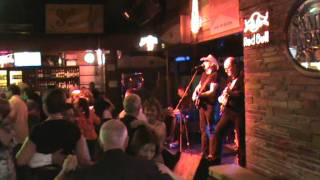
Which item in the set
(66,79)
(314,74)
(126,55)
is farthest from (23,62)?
(314,74)

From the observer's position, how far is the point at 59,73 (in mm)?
16016

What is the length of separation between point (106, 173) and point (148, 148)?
0.65 meters

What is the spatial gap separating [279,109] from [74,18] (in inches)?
382

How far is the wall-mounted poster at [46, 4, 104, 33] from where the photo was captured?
1419 centimetres

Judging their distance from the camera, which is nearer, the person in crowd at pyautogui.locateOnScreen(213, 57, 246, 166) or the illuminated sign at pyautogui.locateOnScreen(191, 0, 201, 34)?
the person in crowd at pyautogui.locateOnScreen(213, 57, 246, 166)

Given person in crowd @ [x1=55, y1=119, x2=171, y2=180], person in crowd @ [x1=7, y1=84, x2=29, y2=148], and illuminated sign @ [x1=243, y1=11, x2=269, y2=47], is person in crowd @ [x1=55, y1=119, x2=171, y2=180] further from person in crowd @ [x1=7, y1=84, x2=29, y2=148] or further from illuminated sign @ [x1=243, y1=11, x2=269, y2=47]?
person in crowd @ [x1=7, y1=84, x2=29, y2=148]

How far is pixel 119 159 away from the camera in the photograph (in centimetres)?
291

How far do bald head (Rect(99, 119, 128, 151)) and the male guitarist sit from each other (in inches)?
203

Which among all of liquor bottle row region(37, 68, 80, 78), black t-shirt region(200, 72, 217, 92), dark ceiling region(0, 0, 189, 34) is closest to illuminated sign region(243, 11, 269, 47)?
black t-shirt region(200, 72, 217, 92)

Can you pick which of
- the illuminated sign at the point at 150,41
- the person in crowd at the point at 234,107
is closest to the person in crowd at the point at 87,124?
the person in crowd at the point at 234,107

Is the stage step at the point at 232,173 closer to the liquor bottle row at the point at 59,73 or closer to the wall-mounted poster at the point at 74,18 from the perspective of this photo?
the wall-mounted poster at the point at 74,18

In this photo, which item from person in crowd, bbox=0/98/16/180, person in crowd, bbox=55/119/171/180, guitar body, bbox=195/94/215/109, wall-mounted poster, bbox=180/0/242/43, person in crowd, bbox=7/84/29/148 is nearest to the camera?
person in crowd, bbox=55/119/171/180

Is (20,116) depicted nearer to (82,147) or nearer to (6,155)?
(6,155)

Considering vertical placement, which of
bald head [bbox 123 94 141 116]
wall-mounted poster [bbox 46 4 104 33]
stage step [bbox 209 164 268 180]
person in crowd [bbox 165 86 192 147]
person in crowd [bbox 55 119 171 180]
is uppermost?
wall-mounted poster [bbox 46 4 104 33]
